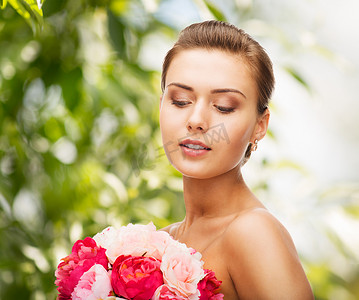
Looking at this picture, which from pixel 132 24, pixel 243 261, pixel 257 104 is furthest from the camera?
pixel 132 24

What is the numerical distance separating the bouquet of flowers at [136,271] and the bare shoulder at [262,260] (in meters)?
0.05

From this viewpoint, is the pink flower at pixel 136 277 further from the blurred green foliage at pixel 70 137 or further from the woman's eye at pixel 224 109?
the blurred green foliage at pixel 70 137

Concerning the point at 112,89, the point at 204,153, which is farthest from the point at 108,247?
the point at 112,89

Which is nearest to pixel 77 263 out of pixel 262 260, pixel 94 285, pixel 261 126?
pixel 94 285

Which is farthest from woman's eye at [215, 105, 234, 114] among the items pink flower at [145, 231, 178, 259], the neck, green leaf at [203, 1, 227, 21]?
green leaf at [203, 1, 227, 21]

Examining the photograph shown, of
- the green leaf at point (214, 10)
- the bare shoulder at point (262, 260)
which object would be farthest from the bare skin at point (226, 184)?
the green leaf at point (214, 10)

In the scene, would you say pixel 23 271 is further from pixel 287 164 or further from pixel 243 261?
pixel 243 261

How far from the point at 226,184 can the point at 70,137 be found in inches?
42.5

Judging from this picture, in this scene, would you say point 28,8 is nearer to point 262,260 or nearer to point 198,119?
point 198,119

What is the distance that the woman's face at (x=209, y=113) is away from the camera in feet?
2.96

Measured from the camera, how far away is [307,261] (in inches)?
79.8

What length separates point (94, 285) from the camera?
0.83 meters

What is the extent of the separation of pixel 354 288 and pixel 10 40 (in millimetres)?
1889

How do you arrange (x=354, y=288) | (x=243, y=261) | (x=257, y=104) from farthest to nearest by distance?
(x=354, y=288), (x=257, y=104), (x=243, y=261)
